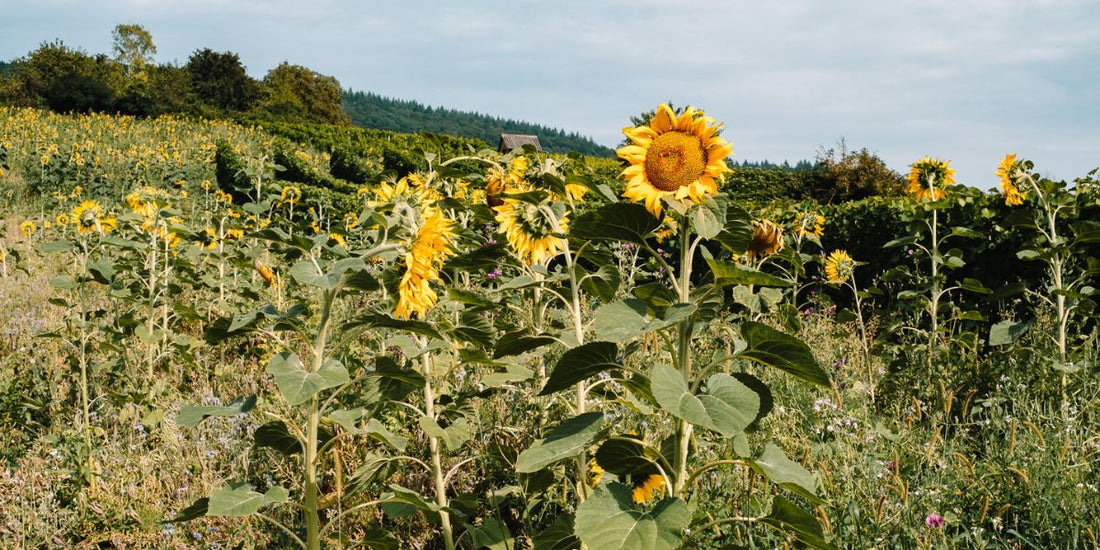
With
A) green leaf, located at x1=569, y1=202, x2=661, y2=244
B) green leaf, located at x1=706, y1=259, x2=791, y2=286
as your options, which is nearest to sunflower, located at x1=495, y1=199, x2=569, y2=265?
green leaf, located at x1=569, y1=202, x2=661, y2=244

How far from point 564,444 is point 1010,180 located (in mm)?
3835

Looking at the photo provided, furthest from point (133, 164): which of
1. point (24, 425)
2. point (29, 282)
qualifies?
point (24, 425)

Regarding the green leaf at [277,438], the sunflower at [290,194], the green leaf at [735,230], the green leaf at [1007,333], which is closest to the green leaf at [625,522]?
the green leaf at [735,230]

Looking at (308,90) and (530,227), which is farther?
(308,90)

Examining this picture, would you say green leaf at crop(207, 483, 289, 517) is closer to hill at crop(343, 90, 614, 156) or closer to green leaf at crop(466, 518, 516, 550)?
green leaf at crop(466, 518, 516, 550)

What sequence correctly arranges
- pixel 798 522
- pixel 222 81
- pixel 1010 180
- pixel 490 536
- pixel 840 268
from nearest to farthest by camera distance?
pixel 798 522 < pixel 490 536 < pixel 1010 180 < pixel 840 268 < pixel 222 81

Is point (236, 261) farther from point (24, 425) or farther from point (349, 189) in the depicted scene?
point (349, 189)

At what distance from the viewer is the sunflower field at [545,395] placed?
149 centimetres

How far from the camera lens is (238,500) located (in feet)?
5.51

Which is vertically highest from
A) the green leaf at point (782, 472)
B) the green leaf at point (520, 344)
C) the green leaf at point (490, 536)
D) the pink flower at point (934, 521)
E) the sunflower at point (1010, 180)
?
the sunflower at point (1010, 180)

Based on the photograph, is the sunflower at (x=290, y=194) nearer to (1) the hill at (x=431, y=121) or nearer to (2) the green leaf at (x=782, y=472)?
(2) the green leaf at (x=782, y=472)

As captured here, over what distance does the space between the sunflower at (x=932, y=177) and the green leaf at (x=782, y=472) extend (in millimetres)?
3698

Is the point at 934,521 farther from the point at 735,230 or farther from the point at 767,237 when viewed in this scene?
the point at 735,230

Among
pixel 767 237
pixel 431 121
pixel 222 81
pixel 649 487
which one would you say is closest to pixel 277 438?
pixel 649 487
